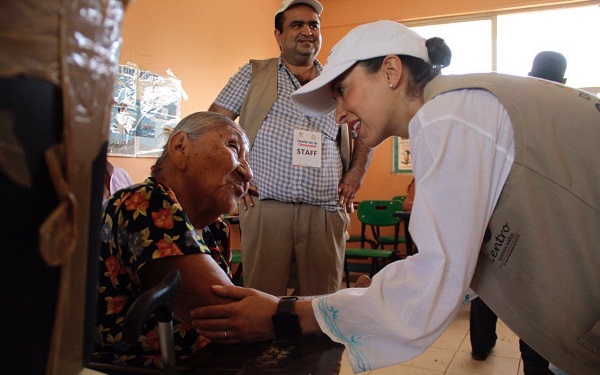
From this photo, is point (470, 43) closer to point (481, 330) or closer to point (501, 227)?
point (481, 330)

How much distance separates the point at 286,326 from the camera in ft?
3.61

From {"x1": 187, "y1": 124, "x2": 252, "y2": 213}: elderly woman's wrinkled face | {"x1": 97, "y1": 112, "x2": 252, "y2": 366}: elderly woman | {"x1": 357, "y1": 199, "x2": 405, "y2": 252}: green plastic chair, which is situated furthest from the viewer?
{"x1": 357, "y1": 199, "x2": 405, "y2": 252}: green plastic chair

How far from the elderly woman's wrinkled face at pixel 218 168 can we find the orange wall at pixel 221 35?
4.55 feet

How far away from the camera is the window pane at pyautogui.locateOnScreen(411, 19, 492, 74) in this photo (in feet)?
19.8

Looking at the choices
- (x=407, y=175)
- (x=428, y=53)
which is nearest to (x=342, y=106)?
(x=428, y=53)

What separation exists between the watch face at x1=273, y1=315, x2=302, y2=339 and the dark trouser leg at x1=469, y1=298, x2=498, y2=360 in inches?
84.1

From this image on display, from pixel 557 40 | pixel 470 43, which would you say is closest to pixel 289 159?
pixel 470 43

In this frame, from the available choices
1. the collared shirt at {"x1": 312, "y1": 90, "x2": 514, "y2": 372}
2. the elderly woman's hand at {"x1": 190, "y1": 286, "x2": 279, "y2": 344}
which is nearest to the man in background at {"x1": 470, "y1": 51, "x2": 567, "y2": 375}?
the collared shirt at {"x1": 312, "y1": 90, "x2": 514, "y2": 372}

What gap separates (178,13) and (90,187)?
4.20 meters

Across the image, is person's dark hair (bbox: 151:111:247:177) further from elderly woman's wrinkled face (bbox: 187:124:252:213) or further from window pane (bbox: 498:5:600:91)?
window pane (bbox: 498:5:600:91)

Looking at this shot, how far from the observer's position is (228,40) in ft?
16.8

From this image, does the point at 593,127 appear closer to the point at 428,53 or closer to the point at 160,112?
the point at 428,53

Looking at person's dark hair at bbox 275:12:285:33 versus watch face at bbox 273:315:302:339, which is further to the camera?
person's dark hair at bbox 275:12:285:33

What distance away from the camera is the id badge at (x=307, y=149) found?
7.95 feet
